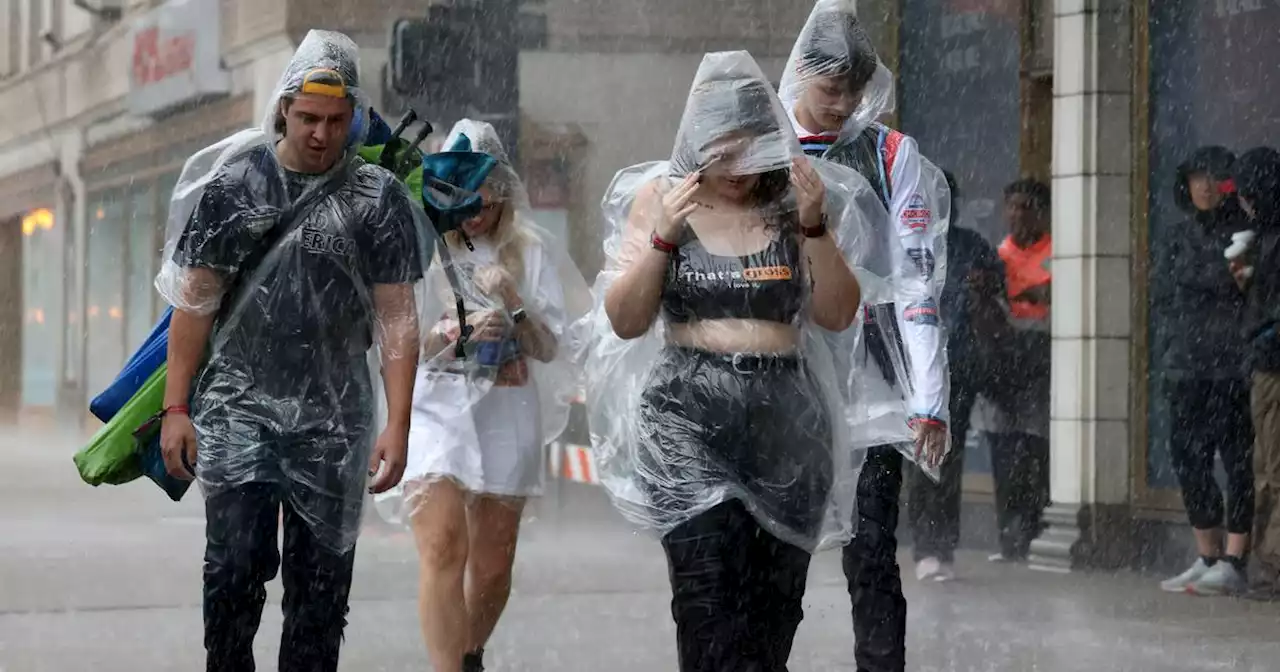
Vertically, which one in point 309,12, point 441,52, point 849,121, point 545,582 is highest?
point 309,12

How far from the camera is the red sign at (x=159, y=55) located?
2655 cm

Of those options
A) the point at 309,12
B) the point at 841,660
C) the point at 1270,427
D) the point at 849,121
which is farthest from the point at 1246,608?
the point at 309,12

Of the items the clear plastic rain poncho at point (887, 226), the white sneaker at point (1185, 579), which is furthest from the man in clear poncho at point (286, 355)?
the white sneaker at point (1185, 579)

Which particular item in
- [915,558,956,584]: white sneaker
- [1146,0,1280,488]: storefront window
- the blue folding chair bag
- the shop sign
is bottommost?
[915,558,956,584]: white sneaker

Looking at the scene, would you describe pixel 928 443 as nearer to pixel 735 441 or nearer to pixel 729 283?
pixel 735 441

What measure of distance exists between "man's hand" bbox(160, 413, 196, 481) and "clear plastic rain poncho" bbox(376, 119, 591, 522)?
1.66 metres

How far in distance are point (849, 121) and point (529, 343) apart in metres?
1.59

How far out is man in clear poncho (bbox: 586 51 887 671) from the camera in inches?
216

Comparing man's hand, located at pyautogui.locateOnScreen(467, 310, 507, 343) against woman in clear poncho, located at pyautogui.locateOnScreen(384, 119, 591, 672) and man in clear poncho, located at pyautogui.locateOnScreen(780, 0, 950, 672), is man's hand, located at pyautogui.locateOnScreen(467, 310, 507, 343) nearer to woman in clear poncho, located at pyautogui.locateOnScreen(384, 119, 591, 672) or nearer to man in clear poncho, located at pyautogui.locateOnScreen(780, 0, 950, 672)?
woman in clear poncho, located at pyautogui.locateOnScreen(384, 119, 591, 672)

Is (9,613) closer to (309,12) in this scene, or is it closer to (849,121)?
(849,121)

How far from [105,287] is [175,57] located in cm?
642

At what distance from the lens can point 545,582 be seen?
11445mm

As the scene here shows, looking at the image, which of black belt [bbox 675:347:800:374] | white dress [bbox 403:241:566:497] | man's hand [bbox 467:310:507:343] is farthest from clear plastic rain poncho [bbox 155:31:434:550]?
man's hand [bbox 467:310:507:343]

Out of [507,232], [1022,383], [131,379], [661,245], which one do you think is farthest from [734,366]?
[1022,383]
